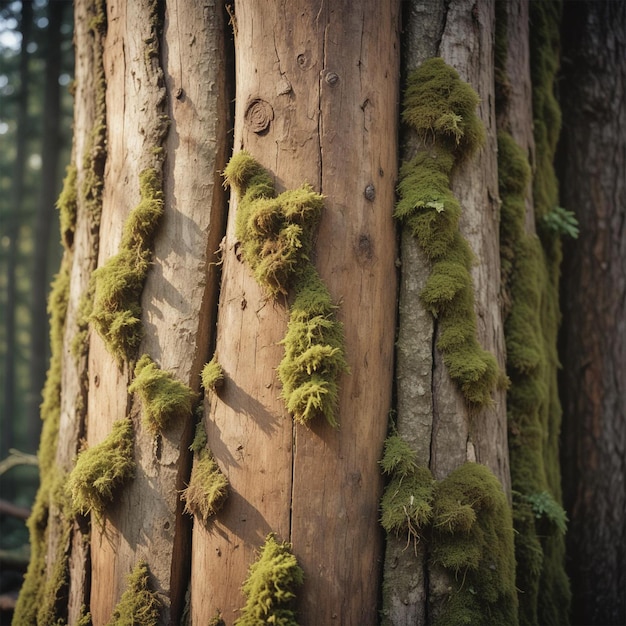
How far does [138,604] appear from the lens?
249cm

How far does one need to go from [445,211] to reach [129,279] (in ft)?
5.91

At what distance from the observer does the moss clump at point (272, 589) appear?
7.45ft

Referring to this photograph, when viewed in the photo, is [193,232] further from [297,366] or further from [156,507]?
[156,507]

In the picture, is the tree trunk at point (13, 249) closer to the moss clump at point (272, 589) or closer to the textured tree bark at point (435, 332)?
the textured tree bark at point (435, 332)

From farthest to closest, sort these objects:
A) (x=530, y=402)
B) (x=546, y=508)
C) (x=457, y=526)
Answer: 1. (x=530, y=402)
2. (x=546, y=508)
3. (x=457, y=526)

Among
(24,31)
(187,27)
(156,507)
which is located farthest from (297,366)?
(24,31)

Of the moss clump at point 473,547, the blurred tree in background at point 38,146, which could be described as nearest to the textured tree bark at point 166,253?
the moss clump at point 473,547

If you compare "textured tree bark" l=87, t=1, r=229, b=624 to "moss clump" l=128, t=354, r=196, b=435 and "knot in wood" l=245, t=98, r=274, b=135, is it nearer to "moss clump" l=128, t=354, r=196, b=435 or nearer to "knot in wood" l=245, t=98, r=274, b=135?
"moss clump" l=128, t=354, r=196, b=435

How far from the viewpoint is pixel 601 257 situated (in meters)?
4.08

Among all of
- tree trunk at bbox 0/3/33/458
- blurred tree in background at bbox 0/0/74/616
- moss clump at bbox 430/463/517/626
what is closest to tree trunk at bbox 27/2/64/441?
blurred tree in background at bbox 0/0/74/616

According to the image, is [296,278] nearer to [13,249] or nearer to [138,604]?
[138,604]

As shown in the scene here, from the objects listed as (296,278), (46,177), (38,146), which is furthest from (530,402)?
(38,146)

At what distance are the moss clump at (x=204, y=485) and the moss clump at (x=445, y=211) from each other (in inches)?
53.0

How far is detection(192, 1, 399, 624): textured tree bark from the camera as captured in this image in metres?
2.40
